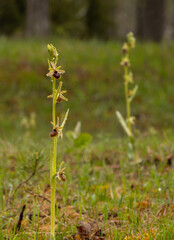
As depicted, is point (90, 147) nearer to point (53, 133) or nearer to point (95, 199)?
point (95, 199)

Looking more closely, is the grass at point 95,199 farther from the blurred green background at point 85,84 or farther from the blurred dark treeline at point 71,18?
the blurred dark treeline at point 71,18

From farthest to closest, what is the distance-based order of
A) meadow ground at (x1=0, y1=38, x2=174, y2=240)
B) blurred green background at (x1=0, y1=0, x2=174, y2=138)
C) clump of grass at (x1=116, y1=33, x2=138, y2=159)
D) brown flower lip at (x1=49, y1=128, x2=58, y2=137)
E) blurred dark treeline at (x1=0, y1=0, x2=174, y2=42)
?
1. blurred dark treeline at (x1=0, y1=0, x2=174, y2=42)
2. blurred green background at (x1=0, y1=0, x2=174, y2=138)
3. clump of grass at (x1=116, y1=33, x2=138, y2=159)
4. meadow ground at (x1=0, y1=38, x2=174, y2=240)
5. brown flower lip at (x1=49, y1=128, x2=58, y2=137)

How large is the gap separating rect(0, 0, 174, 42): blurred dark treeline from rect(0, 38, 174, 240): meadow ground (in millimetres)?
2253

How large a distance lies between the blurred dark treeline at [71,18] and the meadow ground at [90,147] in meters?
2.25

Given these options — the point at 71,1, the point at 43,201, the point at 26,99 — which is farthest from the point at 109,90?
the point at 71,1

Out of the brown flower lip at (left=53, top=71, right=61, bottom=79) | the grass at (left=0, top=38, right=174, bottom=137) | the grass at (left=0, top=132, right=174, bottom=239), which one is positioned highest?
the grass at (left=0, top=38, right=174, bottom=137)

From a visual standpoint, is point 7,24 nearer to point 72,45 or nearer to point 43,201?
point 72,45

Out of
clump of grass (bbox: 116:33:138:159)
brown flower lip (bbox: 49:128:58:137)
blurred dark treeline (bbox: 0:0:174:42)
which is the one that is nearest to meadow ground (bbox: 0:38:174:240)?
clump of grass (bbox: 116:33:138:159)

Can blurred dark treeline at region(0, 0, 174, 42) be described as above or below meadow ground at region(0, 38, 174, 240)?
above

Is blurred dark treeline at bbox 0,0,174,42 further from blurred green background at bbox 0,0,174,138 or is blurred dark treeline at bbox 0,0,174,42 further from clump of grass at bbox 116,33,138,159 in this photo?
clump of grass at bbox 116,33,138,159

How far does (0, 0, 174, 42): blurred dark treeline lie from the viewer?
1419 centimetres

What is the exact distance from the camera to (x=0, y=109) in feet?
28.8

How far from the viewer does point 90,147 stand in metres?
3.99

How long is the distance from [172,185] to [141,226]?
706 millimetres
